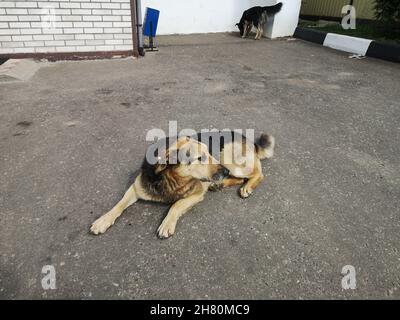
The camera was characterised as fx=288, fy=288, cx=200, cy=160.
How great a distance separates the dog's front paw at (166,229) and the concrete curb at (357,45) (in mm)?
8012

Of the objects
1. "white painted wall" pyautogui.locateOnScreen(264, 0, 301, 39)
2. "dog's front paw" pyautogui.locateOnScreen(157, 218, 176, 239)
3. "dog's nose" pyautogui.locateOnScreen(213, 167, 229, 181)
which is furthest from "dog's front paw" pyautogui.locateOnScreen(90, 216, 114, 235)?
"white painted wall" pyautogui.locateOnScreen(264, 0, 301, 39)

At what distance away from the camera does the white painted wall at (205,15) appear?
11164 millimetres

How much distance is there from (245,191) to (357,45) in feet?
26.1

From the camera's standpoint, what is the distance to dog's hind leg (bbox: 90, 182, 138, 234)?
7.54ft

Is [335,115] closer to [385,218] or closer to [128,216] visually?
[385,218]

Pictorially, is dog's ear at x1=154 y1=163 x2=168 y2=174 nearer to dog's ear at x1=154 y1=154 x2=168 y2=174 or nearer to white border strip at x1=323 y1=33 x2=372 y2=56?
dog's ear at x1=154 y1=154 x2=168 y2=174

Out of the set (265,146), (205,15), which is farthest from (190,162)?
(205,15)

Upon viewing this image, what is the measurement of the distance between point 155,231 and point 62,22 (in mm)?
7034

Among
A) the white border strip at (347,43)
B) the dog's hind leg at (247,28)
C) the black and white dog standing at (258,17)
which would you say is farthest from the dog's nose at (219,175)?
the dog's hind leg at (247,28)

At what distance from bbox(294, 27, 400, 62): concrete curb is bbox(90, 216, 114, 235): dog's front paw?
329 inches

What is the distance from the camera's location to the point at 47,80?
6043 mm

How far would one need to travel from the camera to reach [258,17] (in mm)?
10859

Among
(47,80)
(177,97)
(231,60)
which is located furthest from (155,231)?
(231,60)

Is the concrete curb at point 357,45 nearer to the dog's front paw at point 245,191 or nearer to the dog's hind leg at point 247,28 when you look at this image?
the dog's hind leg at point 247,28
